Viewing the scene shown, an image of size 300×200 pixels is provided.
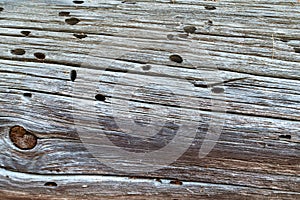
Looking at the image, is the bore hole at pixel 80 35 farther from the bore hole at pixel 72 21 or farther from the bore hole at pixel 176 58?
the bore hole at pixel 176 58

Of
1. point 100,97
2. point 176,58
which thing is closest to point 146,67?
point 176,58

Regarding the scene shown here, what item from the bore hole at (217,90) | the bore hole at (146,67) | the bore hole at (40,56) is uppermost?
the bore hole at (40,56)

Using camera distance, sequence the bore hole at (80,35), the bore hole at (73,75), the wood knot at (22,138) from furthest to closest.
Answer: the bore hole at (80,35) < the bore hole at (73,75) < the wood knot at (22,138)

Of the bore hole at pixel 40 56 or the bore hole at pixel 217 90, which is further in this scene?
the bore hole at pixel 40 56

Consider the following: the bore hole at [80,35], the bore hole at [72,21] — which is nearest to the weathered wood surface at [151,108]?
the bore hole at [80,35]

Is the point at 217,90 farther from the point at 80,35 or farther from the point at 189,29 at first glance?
the point at 80,35

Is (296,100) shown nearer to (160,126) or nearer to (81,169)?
(160,126)

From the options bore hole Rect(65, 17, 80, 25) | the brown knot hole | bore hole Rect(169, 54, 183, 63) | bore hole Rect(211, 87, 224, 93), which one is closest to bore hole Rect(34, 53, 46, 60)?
the brown knot hole
